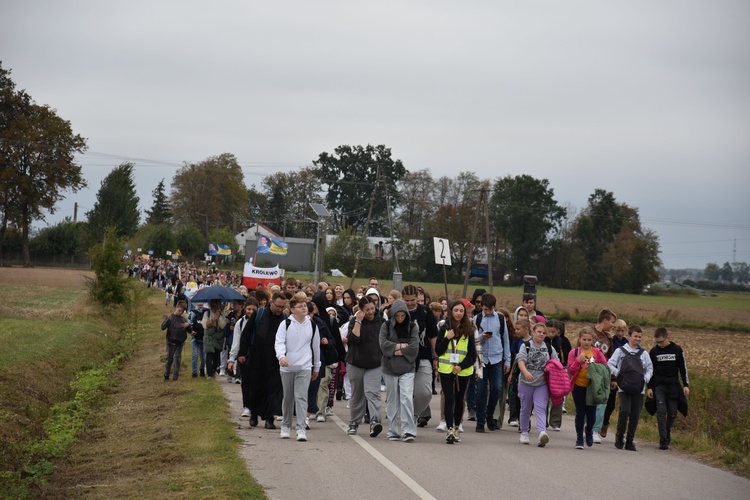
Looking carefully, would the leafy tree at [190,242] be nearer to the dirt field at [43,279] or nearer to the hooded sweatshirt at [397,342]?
the dirt field at [43,279]

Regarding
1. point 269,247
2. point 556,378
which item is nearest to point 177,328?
point 556,378

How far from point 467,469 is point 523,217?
100810 millimetres

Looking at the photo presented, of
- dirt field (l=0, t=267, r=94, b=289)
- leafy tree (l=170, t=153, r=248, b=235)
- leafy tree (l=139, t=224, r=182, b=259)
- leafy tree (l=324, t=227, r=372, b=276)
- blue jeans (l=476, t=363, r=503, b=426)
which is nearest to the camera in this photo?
blue jeans (l=476, t=363, r=503, b=426)

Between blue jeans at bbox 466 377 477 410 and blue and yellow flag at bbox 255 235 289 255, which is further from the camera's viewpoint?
blue and yellow flag at bbox 255 235 289 255

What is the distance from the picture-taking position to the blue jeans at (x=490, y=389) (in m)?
14.6

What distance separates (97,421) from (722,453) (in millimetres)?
10312

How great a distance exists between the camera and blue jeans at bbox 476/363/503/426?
1462 centimetres

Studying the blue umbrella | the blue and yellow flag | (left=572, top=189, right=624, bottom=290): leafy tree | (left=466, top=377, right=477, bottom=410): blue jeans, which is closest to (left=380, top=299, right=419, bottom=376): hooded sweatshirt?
(left=466, top=377, right=477, bottom=410): blue jeans

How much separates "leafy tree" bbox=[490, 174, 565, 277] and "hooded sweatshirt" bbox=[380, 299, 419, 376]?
97.2 meters

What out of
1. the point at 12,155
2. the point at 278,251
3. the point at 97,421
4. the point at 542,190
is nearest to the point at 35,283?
the point at 278,251

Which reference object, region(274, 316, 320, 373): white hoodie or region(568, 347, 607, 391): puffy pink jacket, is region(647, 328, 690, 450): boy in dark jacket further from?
region(274, 316, 320, 373): white hoodie

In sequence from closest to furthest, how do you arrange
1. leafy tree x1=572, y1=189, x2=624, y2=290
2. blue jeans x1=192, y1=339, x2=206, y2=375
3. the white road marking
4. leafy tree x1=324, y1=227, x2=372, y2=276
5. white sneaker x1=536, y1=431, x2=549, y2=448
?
1. the white road marking
2. white sneaker x1=536, y1=431, x2=549, y2=448
3. blue jeans x1=192, y1=339, x2=206, y2=375
4. leafy tree x1=324, y1=227, x2=372, y2=276
5. leafy tree x1=572, y1=189, x2=624, y2=290

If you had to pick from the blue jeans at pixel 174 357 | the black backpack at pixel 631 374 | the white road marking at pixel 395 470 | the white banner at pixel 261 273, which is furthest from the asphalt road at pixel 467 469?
the white banner at pixel 261 273

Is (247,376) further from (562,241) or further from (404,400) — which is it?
(562,241)
